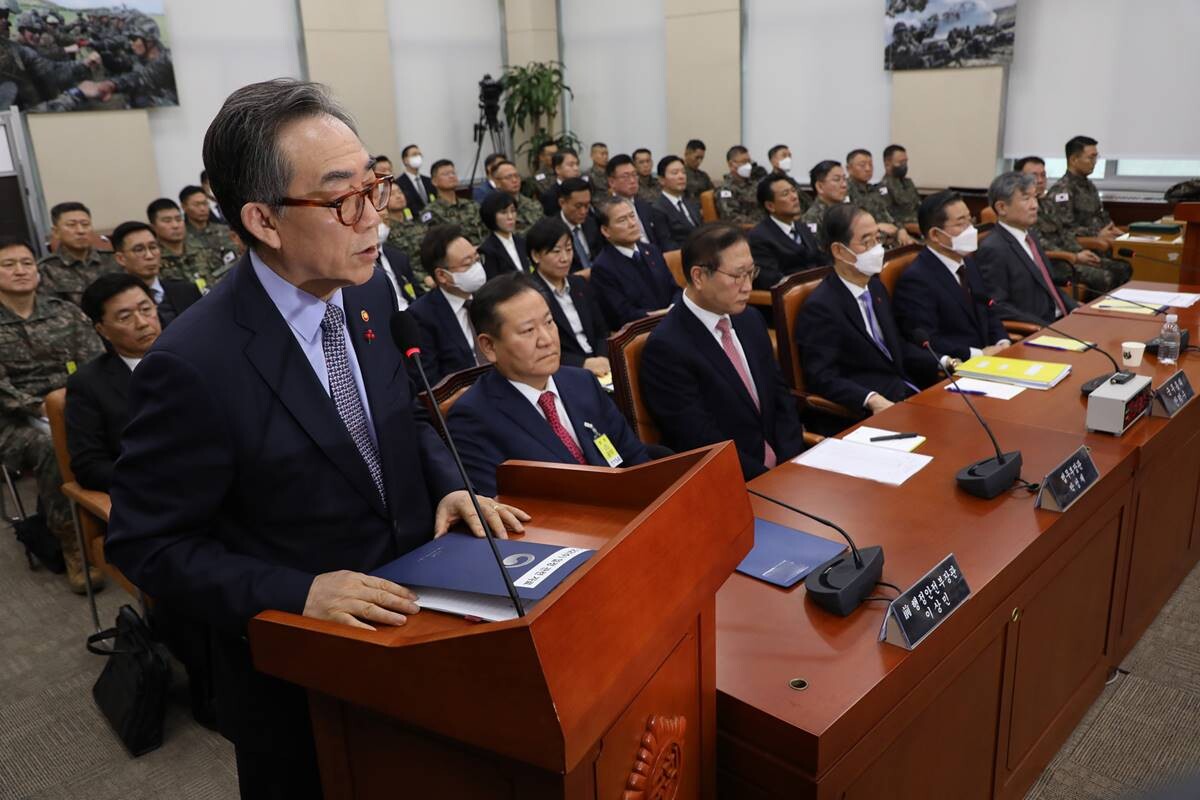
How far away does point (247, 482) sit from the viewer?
1192mm

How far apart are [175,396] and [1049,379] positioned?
8.84ft

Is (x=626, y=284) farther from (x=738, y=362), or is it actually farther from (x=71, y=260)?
(x=71, y=260)

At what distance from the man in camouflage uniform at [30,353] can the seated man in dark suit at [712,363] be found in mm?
2468

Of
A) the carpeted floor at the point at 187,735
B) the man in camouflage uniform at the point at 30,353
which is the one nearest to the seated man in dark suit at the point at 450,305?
the man in camouflage uniform at the point at 30,353

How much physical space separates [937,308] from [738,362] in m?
1.43

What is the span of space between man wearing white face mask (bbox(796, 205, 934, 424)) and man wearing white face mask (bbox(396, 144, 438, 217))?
20.2 feet

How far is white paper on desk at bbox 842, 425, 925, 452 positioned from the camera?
242 centimetres

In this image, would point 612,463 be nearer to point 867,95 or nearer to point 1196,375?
point 1196,375

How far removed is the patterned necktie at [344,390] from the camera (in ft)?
4.21

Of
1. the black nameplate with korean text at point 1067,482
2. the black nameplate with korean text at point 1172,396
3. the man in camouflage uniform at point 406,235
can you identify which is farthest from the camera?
the man in camouflage uniform at point 406,235

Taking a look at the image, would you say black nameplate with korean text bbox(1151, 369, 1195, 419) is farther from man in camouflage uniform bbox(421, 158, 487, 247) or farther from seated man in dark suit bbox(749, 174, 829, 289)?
man in camouflage uniform bbox(421, 158, 487, 247)

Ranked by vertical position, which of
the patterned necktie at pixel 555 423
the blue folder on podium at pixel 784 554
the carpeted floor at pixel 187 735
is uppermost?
the patterned necktie at pixel 555 423

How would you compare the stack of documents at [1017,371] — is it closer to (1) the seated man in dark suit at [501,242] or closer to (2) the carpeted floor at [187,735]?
(2) the carpeted floor at [187,735]

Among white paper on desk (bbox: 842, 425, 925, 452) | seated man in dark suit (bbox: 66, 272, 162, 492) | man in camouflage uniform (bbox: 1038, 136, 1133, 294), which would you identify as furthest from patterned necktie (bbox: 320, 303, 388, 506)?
man in camouflage uniform (bbox: 1038, 136, 1133, 294)
